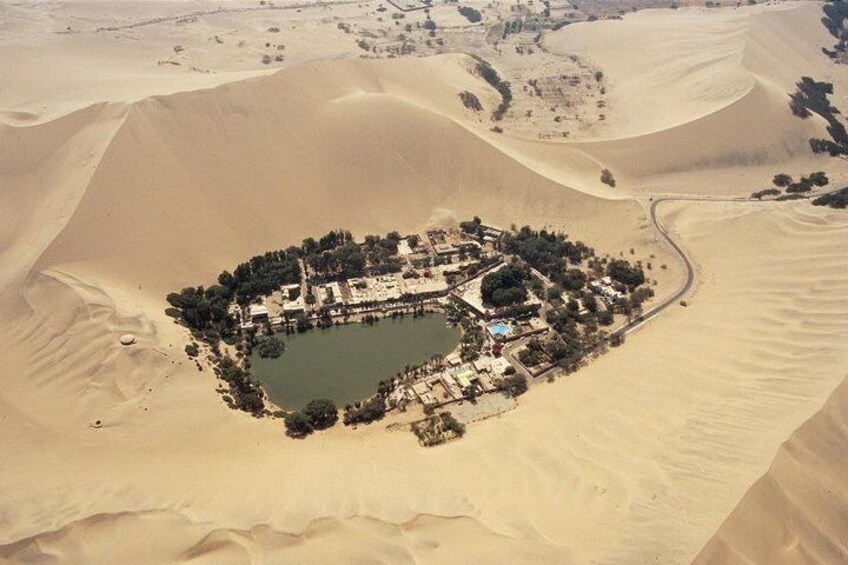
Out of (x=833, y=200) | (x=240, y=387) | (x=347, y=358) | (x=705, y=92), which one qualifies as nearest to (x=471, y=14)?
(x=705, y=92)

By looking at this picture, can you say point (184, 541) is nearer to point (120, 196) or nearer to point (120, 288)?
point (120, 288)

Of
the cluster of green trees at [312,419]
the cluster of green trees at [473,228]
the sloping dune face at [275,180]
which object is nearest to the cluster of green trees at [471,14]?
the sloping dune face at [275,180]

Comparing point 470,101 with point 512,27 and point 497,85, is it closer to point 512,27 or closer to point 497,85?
point 497,85

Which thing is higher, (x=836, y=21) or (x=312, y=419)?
(x=836, y=21)

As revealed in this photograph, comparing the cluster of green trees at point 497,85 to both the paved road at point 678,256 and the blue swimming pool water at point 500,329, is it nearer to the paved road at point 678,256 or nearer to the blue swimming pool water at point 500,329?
the paved road at point 678,256

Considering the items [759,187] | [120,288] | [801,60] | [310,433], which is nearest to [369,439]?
[310,433]

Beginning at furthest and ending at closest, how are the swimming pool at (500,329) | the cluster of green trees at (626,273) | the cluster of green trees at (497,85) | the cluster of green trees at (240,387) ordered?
1. the cluster of green trees at (497,85)
2. the cluster of green trees at (626,273)
3. the swimming pool at (500,329)
4. the cluster of green trees at (240,387)

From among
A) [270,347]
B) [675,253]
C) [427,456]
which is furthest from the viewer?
[675,253]
